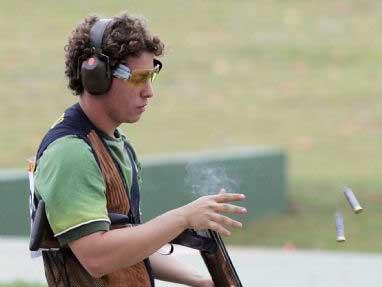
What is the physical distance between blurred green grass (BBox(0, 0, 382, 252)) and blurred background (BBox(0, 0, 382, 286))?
23 mm

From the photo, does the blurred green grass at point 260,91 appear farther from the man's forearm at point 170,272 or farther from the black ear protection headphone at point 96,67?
the black ear protection headphone at point 96,67

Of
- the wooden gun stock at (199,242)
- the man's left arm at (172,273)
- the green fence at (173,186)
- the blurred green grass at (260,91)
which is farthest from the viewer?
the blurred green grass at (260,91)

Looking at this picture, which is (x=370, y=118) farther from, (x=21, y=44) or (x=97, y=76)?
(x=97, y=76)

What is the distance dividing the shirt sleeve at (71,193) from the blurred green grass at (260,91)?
6.99 metres

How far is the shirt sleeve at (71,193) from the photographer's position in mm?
3457

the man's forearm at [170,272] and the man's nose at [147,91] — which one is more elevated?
the man's nose at [147,91]

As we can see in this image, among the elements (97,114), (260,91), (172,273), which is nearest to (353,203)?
(172,273)

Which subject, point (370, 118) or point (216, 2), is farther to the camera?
point (216, 2)

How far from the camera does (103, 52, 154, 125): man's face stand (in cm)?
366

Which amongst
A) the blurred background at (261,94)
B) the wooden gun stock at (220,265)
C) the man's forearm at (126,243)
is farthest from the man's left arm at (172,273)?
the blurred background at (261,94)

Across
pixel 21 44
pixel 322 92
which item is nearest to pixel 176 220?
pixel 322 92

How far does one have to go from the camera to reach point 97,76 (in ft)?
11.7

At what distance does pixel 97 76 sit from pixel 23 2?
60.4ft

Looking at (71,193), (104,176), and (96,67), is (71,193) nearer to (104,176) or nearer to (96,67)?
(104,176)
